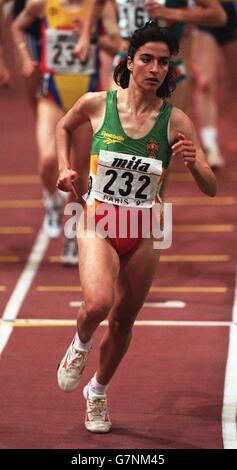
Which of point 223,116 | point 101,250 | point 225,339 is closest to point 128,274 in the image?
point 101,250

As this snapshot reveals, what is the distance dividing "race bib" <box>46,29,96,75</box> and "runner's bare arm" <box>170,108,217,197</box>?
356 centimetres

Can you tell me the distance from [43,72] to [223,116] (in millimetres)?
6218

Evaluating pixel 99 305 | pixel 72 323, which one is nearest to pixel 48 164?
pixel 72 323

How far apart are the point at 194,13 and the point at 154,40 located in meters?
3.05

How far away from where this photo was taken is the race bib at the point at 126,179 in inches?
266

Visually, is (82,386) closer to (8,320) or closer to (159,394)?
(159,394)

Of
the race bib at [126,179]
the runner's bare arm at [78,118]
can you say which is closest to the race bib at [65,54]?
the runner's bare arm at [78,118]

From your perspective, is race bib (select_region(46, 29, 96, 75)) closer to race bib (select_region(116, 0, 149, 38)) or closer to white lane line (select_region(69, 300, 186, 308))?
race bib (select_region(116, 0, 149, 38))

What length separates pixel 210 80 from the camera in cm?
1349

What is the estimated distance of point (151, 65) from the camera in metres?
6.66

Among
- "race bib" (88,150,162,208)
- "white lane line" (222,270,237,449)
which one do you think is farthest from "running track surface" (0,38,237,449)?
"race bib" (88,150,162,208)

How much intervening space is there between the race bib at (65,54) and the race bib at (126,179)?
349 cm

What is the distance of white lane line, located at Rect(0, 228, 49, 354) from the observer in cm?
873

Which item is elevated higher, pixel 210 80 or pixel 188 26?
pixel 188 26
